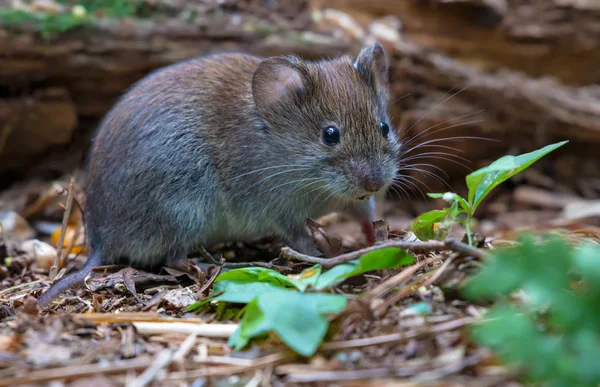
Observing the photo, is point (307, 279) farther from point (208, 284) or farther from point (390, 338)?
point (208, 284)

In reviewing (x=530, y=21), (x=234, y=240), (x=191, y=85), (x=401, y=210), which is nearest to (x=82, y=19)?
(x=191, y=85)

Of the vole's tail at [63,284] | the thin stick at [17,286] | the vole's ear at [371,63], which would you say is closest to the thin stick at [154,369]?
the vole's tail at [63,284]

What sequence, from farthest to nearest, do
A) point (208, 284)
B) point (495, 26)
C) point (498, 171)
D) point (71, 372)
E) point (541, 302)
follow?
point (495, 26)
point (208, 284)
point (498, 171)
point (71, 372)
point (541, 302)

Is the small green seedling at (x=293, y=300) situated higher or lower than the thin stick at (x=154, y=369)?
higher

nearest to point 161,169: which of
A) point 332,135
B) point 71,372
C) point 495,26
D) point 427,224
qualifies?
point 332,135

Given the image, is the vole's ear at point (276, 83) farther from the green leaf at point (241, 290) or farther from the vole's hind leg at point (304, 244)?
the green leaf at point (241, 290)

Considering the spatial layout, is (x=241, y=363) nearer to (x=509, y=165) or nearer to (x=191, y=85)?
(x=509, y=165)
